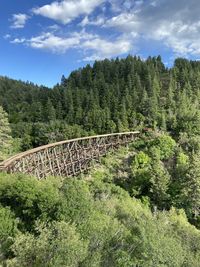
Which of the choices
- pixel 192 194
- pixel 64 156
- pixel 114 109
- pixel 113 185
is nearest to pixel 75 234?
pixel 113 185

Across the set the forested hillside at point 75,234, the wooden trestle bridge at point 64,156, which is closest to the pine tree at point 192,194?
the forested hillside at point 75,234

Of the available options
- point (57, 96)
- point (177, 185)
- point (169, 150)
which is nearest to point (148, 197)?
point (177, 185)

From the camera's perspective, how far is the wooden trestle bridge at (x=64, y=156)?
101 ft

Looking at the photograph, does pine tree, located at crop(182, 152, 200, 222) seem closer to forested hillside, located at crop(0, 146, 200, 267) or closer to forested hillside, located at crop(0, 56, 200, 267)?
forested hillside, located at crop(0, 56, 200, 267)

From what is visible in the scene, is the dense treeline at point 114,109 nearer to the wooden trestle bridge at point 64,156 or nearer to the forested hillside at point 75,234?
the wooden trestle bridge at point 64,156

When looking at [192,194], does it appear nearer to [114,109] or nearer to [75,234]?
[75,234]

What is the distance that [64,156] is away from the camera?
41969 mm

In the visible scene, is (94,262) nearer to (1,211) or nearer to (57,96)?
(1,211)

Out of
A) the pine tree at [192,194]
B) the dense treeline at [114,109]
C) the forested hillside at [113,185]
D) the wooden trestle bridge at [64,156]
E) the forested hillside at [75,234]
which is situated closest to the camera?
the forested hillside at [75,234]

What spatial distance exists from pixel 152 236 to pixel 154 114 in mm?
45386

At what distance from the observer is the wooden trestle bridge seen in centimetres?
3074

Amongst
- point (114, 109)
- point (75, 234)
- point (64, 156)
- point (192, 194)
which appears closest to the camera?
point (75, 234)

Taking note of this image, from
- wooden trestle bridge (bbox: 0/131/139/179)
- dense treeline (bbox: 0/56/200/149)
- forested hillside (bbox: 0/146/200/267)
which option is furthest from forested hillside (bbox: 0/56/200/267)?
wooden trestle bridge (bbox: 0/131/139/179)

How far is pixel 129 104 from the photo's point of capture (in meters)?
64.0
